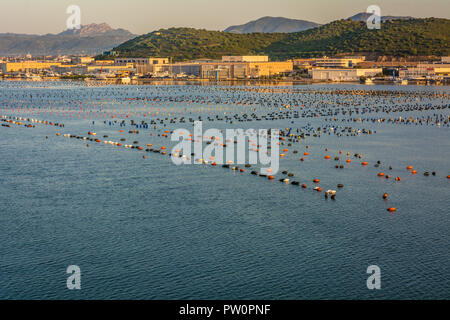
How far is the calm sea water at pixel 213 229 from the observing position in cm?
3369

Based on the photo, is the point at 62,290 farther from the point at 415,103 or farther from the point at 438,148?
the point at 415,103

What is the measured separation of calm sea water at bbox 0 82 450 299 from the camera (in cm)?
3369

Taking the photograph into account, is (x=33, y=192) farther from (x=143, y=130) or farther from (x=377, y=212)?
(x=143, y=130)

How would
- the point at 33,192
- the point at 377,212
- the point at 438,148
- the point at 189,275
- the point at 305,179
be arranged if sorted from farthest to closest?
the point at 438,148
the point at 305,179
the point at 33,192
the point at 377,212
the point at 189,275

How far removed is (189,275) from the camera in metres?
34.8

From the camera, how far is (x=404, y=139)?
90.4 m

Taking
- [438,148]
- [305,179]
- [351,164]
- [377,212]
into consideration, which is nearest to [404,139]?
[438,148]

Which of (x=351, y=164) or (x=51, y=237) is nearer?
(x=51, y=237)

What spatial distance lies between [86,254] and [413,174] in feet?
126

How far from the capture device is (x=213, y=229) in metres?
43.2

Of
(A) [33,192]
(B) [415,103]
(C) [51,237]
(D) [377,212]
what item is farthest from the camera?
(B) [415,103]
